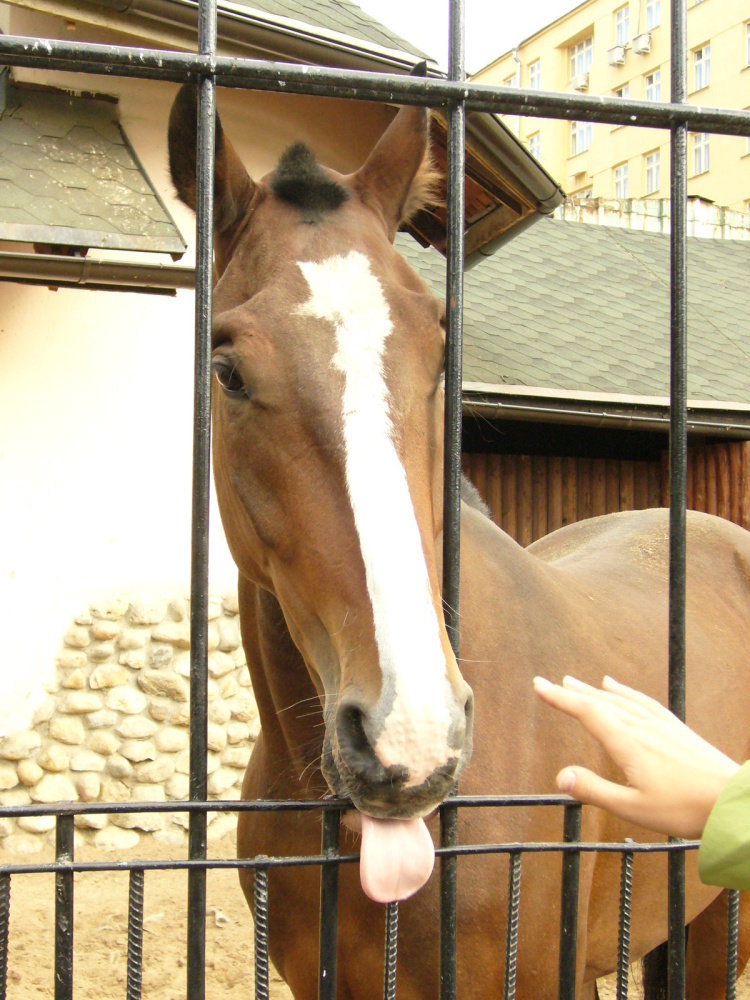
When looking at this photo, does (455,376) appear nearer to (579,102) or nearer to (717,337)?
(579,102)

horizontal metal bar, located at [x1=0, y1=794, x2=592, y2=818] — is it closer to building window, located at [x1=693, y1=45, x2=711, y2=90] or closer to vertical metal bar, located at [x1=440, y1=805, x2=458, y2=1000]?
vertical metal bar, located at [x1=440, y1=805, x2=458, y2=1000]

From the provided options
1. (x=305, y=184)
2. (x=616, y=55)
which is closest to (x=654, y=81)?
(x=616, y=55)

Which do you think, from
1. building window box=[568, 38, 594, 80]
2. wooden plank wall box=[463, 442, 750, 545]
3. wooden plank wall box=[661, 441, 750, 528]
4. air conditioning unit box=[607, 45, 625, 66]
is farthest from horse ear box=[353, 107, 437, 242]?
building window box=[568, 38, 594, 80]

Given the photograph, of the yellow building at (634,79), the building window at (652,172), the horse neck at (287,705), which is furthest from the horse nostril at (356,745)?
the building window at (652,172)

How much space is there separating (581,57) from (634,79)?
12.0 ft

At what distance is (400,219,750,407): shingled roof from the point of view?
7.93 meters

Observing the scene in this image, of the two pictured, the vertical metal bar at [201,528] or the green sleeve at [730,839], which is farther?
the vertical metal bar at [201,528]

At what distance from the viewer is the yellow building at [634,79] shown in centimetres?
2950

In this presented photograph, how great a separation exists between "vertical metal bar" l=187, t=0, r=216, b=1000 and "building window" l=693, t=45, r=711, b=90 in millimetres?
33851

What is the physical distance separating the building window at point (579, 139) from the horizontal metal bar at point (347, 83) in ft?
125

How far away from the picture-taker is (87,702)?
18.8ft

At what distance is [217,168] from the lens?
73.4 inches

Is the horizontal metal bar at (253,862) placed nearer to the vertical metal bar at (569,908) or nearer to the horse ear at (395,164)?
the vertical metal bar at (569,908)

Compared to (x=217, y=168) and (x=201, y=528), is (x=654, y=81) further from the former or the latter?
(x=201, y=528)
